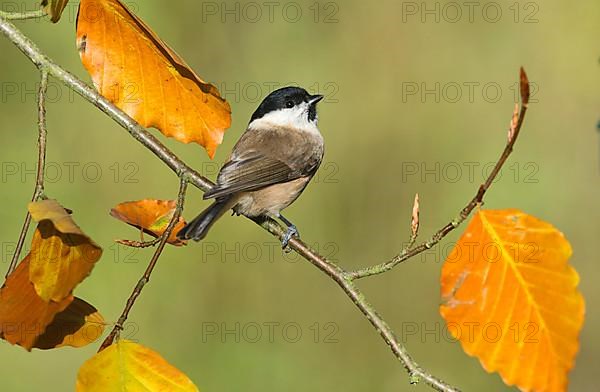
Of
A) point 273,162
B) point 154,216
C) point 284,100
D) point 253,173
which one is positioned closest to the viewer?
point 154,216

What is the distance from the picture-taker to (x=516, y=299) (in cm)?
132

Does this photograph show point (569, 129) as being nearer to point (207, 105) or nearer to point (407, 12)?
point (407, 12)

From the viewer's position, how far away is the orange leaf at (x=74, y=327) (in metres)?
1.41

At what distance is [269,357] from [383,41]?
1.93m

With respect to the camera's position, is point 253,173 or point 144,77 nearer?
point 144,77

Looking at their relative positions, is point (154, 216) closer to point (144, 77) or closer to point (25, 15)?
point (144, 77)

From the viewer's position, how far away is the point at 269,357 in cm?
434

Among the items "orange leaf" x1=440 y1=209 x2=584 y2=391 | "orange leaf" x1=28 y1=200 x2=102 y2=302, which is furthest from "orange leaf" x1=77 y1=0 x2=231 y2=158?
"orange leaf" x1=440 y1=209 x2=584 y2=391

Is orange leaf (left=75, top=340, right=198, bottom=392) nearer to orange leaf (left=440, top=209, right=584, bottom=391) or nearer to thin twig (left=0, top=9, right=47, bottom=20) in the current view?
orange leaf (left=440, top=209, right=584, bottom=391)

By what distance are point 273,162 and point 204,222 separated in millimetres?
754

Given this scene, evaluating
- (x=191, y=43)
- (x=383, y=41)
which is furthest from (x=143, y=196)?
(x=383, y=41)

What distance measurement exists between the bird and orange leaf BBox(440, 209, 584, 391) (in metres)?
1.10

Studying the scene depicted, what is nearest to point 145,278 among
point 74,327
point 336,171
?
point 74,327

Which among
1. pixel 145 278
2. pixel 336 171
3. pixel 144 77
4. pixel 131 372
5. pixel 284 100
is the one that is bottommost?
pixel 336 171
